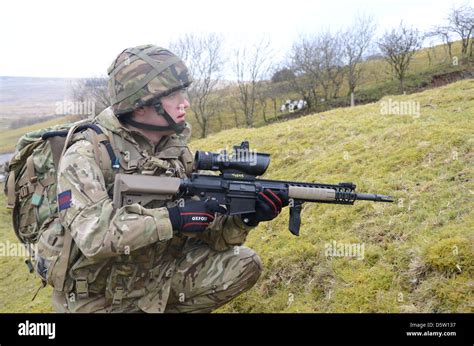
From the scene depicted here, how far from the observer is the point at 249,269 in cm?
539

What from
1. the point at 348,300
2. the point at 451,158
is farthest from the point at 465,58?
the point at 348,300

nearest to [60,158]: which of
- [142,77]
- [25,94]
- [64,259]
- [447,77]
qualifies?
[64,259]

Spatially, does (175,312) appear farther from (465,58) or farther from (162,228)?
(465,58)

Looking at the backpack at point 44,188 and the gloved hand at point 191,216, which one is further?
the backpack at point 44,188

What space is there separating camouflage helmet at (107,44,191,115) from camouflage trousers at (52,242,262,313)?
80.4 inches

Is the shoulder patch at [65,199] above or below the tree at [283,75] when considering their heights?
below

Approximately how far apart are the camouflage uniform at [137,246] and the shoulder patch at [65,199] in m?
0.02

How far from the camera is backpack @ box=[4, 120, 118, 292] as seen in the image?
4.46m

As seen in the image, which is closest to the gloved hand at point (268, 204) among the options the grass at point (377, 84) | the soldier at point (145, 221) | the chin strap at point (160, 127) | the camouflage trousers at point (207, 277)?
the soldier at point (145, 221)

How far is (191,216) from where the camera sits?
4.27 metres

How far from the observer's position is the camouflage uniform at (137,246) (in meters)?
4.02

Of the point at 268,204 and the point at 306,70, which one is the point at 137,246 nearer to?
the point at 268,204

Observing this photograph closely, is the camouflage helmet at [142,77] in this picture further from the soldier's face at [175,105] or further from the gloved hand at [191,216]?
the gloved hand at [191,216]
